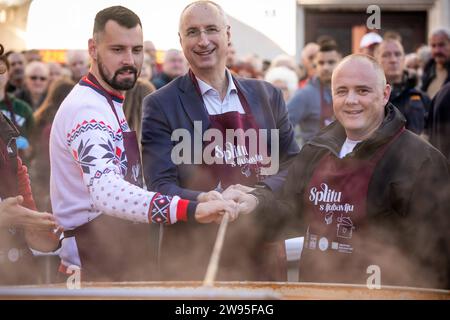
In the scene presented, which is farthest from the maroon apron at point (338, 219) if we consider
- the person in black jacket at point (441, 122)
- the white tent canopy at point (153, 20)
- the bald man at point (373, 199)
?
the person in black jacket at point (441, 122)

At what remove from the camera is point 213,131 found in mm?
3334

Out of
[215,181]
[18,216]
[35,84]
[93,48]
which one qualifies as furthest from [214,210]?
[35,84]

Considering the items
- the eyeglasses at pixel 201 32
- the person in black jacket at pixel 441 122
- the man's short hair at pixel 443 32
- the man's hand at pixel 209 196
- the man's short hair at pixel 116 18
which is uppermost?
the man's short hair at pixel 443 32

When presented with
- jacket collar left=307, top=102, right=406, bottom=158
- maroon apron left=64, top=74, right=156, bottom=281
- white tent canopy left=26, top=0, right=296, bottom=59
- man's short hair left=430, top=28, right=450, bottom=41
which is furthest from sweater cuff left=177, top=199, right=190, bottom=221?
man's short hair left=430, top=28, right=450, bottom=41

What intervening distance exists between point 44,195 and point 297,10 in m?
2.72

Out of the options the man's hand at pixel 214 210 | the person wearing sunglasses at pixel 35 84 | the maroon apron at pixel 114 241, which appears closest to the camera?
the man's hand at pixel 214 210

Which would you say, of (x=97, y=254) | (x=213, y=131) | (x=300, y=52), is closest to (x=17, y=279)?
(x=97, y=254)

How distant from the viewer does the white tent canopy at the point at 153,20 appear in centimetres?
441

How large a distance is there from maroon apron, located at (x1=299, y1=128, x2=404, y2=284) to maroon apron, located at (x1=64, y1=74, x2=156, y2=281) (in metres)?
0.66

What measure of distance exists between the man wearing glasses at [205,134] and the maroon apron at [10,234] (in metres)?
0.53

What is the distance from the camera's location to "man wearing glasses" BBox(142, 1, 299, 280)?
332 centimetres

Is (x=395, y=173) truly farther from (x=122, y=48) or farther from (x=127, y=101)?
(x=127, y=101)

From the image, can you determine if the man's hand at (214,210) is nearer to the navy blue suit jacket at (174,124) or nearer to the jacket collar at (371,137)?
the navy blue suit jacket at (174,124)

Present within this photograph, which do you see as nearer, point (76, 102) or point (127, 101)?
point (76, 102)
